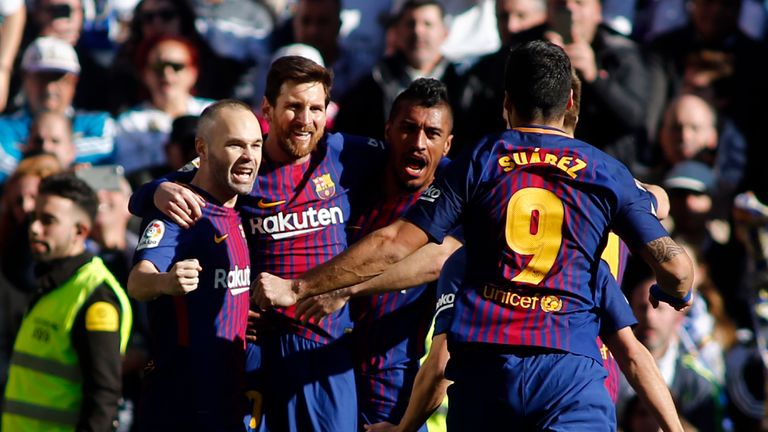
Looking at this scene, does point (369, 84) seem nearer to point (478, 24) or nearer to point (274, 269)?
point (478, 24)

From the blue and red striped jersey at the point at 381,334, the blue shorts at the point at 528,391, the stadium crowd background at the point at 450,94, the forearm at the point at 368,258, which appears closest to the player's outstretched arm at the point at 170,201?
the forearm at the point at 368,258

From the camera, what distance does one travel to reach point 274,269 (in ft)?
22.4

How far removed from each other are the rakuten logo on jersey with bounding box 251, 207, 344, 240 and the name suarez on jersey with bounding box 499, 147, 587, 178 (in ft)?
5.16

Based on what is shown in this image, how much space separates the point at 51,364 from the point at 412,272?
250 centimetres

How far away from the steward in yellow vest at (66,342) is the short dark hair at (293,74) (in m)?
1.72

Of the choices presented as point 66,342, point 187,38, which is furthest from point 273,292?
point 187,38

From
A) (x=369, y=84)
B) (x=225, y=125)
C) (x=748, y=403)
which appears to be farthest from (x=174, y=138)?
(x=748, y=403)

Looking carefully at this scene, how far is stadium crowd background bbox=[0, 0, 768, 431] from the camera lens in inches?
368

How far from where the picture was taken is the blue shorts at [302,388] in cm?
678

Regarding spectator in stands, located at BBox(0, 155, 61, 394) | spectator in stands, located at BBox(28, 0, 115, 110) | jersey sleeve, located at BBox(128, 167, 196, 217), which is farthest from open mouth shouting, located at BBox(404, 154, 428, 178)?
spectator in stands, located at BBox(28, 0, 115, 110)

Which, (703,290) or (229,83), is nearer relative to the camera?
(703,290)

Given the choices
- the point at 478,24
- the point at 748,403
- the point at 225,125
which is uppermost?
the point at 478,24

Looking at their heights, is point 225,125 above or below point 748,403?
above

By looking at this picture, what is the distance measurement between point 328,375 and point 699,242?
3995 millimetres
